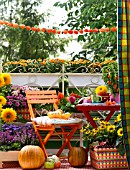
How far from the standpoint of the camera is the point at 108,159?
4.07m

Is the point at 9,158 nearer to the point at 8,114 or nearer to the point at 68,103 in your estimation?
the point at 8,114

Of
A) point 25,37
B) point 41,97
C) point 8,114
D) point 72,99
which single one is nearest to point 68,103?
point 72,99

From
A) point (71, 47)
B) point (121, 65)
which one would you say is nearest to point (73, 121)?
point (121, 65)

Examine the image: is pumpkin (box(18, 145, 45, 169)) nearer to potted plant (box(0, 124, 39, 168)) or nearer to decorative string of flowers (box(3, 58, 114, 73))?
potted plant (box(0, 124, 39, 168))

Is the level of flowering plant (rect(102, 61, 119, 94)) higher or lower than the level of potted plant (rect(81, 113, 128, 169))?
higher

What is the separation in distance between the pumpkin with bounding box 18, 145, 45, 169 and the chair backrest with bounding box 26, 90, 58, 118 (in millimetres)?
791

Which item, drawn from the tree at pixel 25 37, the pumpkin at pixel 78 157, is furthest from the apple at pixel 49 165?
the tree at pixel 25 37

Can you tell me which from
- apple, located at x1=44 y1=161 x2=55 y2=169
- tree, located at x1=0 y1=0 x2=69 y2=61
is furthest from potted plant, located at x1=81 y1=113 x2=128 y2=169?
tree, located at x1=0 y1=0 x2=69 y2=61

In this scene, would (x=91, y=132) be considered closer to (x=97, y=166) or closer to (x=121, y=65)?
(x=97, y=166)

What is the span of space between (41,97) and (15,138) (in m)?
0.75

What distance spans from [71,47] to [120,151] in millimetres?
6112

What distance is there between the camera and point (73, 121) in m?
4.48

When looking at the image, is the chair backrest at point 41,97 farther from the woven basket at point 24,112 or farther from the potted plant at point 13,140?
the potted plant at point 13,140

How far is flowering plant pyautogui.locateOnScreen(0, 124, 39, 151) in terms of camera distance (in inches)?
A: 172
